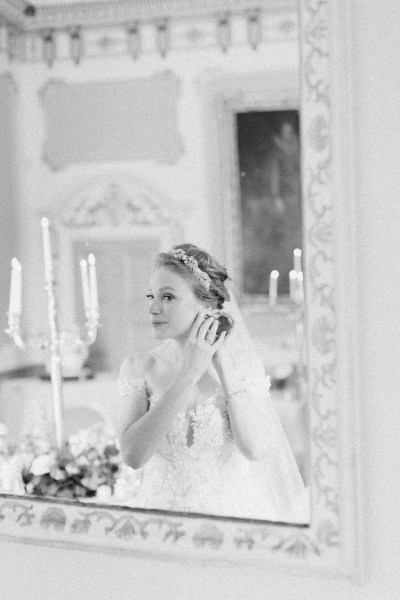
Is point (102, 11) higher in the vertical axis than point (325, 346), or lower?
higher

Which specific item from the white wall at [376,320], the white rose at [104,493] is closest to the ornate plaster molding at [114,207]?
the white wall at [376,320]

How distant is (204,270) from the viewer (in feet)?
3.97

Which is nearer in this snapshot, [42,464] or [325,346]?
[325,346]

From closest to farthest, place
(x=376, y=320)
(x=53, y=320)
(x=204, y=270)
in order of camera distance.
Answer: (x=376, y=320)
(x=204, y=270)
(x=53, y=320)

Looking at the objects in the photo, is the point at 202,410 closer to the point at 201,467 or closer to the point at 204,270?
the point at 201,467

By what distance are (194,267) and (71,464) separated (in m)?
0.42

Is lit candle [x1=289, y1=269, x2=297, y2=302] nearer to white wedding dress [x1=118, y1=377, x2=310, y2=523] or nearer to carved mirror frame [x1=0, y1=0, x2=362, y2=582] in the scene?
carved mirror frame [x1=0, y1=0, x2=362, y2=582]

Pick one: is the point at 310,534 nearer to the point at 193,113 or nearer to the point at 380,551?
the point at 380,551

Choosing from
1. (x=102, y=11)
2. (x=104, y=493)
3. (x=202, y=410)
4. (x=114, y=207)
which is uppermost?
(x=102, y=11)

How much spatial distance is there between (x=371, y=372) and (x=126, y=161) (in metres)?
0.52

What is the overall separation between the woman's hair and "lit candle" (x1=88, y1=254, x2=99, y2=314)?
12 centimetres

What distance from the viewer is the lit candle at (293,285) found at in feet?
3.74

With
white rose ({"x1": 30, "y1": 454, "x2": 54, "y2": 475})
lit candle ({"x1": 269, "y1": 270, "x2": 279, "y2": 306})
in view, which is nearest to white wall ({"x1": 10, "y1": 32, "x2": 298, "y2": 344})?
lit candle ({"x1": 269, "y1": 270, "x2": 279, "y2": 306})

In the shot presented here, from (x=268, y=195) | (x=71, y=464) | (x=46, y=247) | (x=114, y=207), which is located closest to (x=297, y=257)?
(x=268, y=195)
